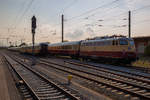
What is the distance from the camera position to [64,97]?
7188 mm

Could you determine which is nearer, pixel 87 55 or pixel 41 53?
pixel 87 55

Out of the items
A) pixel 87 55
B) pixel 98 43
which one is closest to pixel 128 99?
pixel 98 43

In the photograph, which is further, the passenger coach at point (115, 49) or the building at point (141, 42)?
the building at point (141, 42)

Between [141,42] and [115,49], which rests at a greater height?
[141,42]

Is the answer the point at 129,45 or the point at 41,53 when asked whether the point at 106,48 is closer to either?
the point at 129,45

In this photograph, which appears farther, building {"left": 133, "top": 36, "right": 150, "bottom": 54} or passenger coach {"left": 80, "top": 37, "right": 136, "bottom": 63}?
building {"left": 133, "top": 36, "right": 150, "bottom": 54}

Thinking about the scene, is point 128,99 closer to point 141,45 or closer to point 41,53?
point 141,45

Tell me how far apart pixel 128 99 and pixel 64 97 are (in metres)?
2.69

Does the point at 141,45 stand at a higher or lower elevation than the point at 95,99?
higher

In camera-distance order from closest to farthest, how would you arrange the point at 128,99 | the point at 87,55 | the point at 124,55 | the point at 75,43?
the point at 128,99
the point at 124,55
the point at 87,55
the point at 75,43

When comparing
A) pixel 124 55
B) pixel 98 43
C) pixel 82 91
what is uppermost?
pixel 98 43

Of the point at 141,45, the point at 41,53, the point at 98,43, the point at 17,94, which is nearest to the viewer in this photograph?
the point at 17,94

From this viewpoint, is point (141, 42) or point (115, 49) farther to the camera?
point (141, 42)

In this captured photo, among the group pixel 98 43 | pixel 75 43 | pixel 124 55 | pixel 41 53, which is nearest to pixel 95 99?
pixel 124 55
